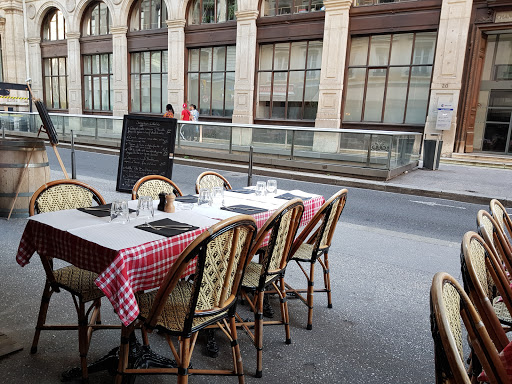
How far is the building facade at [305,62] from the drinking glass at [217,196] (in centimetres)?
846

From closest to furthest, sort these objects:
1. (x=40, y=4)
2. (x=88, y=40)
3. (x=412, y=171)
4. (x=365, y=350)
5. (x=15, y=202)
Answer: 1. (x=365, y=350)
2. (x=15, y=202)
3. (x=412, y=171)
4. (x=88, y=40)
5. (x=40, y=4)

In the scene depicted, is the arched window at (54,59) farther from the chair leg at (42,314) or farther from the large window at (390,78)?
the chair leg at (42,314)

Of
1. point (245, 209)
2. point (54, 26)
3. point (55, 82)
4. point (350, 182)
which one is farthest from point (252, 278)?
point (54, 26)

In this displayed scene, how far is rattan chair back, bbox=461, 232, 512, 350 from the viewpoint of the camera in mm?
1994

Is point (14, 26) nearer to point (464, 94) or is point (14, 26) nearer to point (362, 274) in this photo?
point (464, 94)

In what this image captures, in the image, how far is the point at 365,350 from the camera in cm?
308

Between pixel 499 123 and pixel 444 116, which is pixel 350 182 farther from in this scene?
pixel 499 123

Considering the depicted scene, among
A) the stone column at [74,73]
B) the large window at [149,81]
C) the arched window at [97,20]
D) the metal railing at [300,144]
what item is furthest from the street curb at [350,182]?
the stone column at [74,73]

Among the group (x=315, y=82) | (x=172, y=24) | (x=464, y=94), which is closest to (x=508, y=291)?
(x=464, y=94)

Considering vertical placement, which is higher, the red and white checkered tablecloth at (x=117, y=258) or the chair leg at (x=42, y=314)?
the red and white checkered tablecloth at (x=117, y=258)

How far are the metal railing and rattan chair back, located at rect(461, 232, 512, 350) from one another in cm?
901

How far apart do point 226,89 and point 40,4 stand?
16.2 meters

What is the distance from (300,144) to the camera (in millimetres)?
12312

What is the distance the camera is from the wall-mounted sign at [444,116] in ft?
49.7
